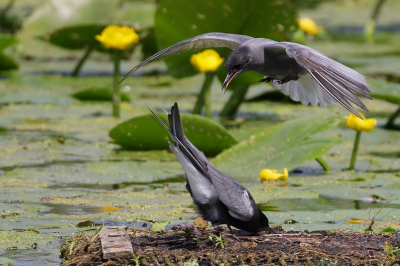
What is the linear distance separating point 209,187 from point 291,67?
26.4 inches

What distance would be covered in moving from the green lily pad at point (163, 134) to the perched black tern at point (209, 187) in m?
1.64

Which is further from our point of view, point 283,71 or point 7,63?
point 7,63

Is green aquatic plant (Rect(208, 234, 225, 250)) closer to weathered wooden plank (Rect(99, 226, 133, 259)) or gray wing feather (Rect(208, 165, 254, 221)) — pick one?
gray wing feather (Rect(208, 165, 254, 221))

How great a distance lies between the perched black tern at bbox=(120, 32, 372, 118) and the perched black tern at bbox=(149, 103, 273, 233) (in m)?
0.29

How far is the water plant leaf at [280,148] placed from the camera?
4.16 m

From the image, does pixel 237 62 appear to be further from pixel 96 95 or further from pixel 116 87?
pixel 96 95

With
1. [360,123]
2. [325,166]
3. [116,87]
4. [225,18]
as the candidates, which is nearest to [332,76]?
[360,123]

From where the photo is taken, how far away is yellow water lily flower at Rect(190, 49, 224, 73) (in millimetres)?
5008

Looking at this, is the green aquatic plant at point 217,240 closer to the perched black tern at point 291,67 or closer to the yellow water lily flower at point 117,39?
the perched black tern at point 291,67

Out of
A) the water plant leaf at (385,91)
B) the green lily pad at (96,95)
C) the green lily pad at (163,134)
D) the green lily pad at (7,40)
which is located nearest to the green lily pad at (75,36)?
the green lily pad at (7,40)

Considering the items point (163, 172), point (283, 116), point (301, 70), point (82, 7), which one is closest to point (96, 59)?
point (82, 7)

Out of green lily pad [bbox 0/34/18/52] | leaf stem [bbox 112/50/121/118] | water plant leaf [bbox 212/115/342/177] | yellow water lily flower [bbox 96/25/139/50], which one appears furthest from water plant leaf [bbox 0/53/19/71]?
water plant leaf [bbox 212/115/342/177]

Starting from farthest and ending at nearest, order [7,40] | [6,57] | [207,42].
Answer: [6,57]
[7,40]
[207,42]

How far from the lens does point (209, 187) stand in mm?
2738
